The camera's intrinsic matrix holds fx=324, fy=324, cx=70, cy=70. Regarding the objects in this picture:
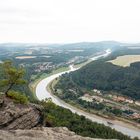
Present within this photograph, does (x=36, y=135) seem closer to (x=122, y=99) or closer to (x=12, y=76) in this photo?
(x=12, y=76)

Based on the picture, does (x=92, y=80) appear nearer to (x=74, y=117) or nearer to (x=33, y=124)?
(x=74, y=117)

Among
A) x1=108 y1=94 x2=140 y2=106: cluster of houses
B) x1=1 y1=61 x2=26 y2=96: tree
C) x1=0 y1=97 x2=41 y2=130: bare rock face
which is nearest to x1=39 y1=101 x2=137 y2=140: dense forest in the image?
x1=1 y1=61 x2=26 y2=96: tree

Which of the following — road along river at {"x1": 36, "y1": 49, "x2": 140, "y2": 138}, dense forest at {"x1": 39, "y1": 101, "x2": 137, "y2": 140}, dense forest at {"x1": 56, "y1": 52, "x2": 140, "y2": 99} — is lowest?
road along river at {"x1": 36, "y1": 49, "x2": 140, "y2": 138}

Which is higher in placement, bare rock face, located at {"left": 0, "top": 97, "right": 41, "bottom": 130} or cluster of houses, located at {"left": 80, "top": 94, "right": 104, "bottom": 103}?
bare rock face, located at {"left": 0, "top": 97, "right": 41, "bottom": 130}

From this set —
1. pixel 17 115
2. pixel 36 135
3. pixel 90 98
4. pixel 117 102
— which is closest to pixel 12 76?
pixel 17 115

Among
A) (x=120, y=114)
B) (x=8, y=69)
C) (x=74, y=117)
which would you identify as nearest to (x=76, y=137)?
(x=8, y=69)

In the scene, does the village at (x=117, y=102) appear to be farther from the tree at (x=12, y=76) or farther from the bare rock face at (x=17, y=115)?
the bare rock face at (x=17, y=115)

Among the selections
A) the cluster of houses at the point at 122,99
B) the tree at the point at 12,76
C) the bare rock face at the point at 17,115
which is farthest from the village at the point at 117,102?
the bare rock face at the point at 17,115

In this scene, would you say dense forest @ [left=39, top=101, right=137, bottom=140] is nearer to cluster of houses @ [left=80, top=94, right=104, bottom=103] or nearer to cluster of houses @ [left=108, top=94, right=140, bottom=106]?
cluster of houses @ [left=80, top=94, right=104, bottom=103]
